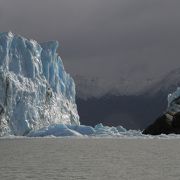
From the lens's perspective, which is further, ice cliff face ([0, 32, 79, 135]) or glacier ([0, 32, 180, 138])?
ice cliff face ([0, 32, 79, 135])

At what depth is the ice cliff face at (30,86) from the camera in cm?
10962

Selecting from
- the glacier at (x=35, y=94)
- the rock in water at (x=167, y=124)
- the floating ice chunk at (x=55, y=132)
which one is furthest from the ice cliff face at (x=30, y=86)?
the rock in water at (x=167, y=124)

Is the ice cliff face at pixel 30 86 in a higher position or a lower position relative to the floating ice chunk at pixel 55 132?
higher

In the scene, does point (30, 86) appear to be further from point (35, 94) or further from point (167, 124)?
point (167, 124)

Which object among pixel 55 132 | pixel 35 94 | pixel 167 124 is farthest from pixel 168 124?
pixel 35 94

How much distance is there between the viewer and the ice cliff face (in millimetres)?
109625

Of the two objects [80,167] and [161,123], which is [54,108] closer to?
[161,123]

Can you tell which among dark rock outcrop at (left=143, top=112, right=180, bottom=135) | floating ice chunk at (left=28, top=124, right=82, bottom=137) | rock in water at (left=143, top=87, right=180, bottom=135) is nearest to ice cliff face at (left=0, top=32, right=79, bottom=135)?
floating ice chunk at (left=28, top=124, right=82, bottom=137)

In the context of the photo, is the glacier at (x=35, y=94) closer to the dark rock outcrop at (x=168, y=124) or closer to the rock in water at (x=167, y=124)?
the rock in water at (x=167, y=124)

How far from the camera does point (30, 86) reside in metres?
114

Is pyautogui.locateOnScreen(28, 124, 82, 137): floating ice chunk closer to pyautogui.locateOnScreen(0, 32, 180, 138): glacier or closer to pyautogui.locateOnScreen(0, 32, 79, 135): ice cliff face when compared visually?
pyautogui.locateOnScreen(0, 32, 180, 138): glacier

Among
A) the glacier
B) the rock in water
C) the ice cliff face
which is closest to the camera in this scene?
the rock in water

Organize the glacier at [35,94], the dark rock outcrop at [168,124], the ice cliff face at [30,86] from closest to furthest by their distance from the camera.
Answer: the dark rock outcrop at [168,124] < the glacier at [35,94] < the ice cliff face at [30,86]

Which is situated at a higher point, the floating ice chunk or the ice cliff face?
the ice cliff face
